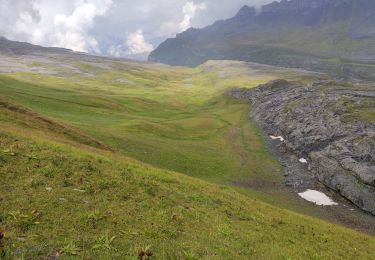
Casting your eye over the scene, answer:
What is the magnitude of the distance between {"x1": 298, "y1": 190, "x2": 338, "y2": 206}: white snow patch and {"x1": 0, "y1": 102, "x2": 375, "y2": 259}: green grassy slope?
2930cm

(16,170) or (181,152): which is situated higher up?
(16,170)

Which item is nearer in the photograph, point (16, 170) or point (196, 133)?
point (16, 170)

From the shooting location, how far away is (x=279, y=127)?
403 ft

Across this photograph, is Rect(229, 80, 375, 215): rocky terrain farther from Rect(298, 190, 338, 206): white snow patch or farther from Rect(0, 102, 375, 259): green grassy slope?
Rect(0, 102, 375, 259): green grassy slope

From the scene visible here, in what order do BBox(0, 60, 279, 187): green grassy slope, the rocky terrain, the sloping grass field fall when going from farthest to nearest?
BBox(0, 60, 279, 187): green grassy slope < the rocky terrain < the sloping grass field

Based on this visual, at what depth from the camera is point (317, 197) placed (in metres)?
65.6

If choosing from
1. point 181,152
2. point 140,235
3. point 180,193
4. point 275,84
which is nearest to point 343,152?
point 181,152

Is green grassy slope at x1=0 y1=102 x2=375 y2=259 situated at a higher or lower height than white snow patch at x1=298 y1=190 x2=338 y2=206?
higher

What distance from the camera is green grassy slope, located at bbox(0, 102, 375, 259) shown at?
680 inches

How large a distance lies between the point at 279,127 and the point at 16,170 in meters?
108

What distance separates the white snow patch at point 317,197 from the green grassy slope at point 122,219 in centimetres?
2930

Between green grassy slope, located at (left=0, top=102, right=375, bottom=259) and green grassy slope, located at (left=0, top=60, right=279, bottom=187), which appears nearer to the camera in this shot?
green grassy slope, located at (left=0, top=102, right=375, bottom=259)

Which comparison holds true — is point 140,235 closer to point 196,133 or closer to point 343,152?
point 343,152

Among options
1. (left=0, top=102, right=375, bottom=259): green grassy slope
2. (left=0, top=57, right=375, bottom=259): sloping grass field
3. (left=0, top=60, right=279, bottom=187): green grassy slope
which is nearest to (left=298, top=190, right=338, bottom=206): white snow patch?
(left=0, top=60, right=279, bottom=187): green grassy slope
